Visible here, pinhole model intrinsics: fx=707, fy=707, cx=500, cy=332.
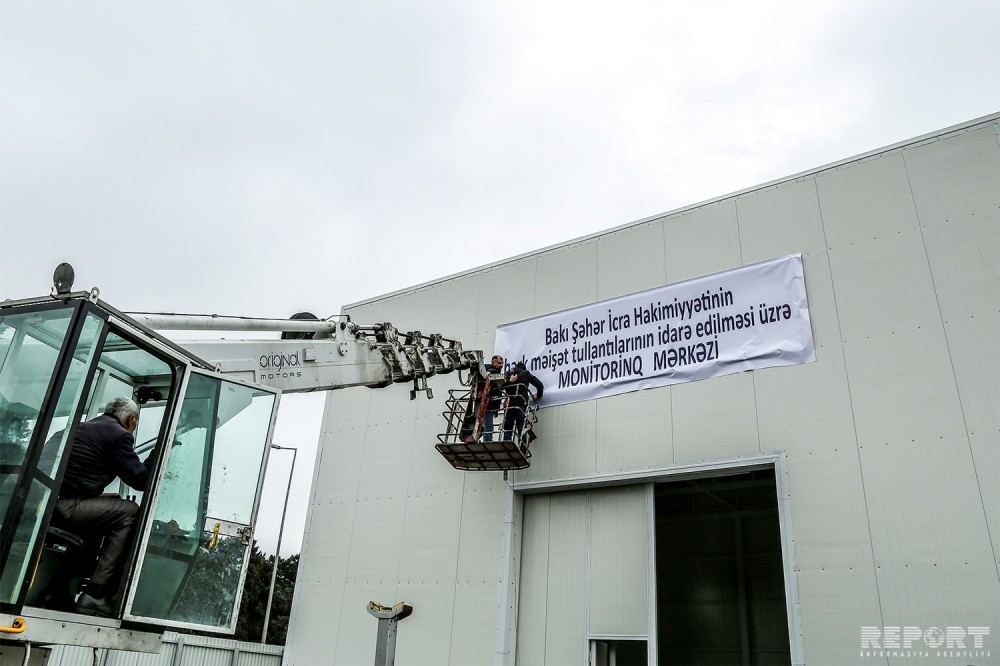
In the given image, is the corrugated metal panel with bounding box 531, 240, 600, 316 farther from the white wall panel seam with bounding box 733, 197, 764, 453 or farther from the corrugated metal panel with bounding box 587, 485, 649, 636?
the corrugated metal panel with bounding box 587, 485, 649, 636

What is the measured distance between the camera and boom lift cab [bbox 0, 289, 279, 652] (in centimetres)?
510

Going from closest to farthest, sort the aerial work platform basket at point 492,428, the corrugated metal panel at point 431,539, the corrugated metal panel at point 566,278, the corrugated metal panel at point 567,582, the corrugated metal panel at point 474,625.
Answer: the corrugated metal panel at point 567,582
the aerial work platform basket at point 492,428
the corrugated metal panel at point 474,625
the corrugated metal panel at point 431,539
the corrugated metal panel at point 566,278

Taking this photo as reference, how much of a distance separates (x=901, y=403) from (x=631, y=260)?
5191 millimetres

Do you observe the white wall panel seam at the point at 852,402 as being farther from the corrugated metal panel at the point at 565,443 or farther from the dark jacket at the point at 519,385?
the dark jacket at the point at 519,385

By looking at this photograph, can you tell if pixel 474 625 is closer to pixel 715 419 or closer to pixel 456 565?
pixel 456 565

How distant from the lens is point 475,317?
15000 millimetres

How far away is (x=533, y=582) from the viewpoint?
40.6 feet

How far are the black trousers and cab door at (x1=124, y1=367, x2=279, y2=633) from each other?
6.1 inches

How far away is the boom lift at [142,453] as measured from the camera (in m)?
5.11

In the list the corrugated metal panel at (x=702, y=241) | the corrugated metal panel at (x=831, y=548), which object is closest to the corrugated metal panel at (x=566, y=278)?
the corrugated metal panel at (x=702, y=241)

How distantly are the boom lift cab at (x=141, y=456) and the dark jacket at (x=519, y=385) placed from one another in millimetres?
5755

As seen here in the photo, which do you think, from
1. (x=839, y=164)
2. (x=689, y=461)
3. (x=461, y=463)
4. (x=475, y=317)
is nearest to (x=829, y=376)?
(x=689, y=461)

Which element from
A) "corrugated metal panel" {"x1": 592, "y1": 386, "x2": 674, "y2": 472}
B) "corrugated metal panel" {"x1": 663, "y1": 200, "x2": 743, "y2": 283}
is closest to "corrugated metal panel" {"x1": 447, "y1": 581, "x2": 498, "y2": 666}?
"corrugated metal panel" {"x1": 592, "y1": 386, "x2": 674, "y2": 472}

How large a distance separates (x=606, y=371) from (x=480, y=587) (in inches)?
174
